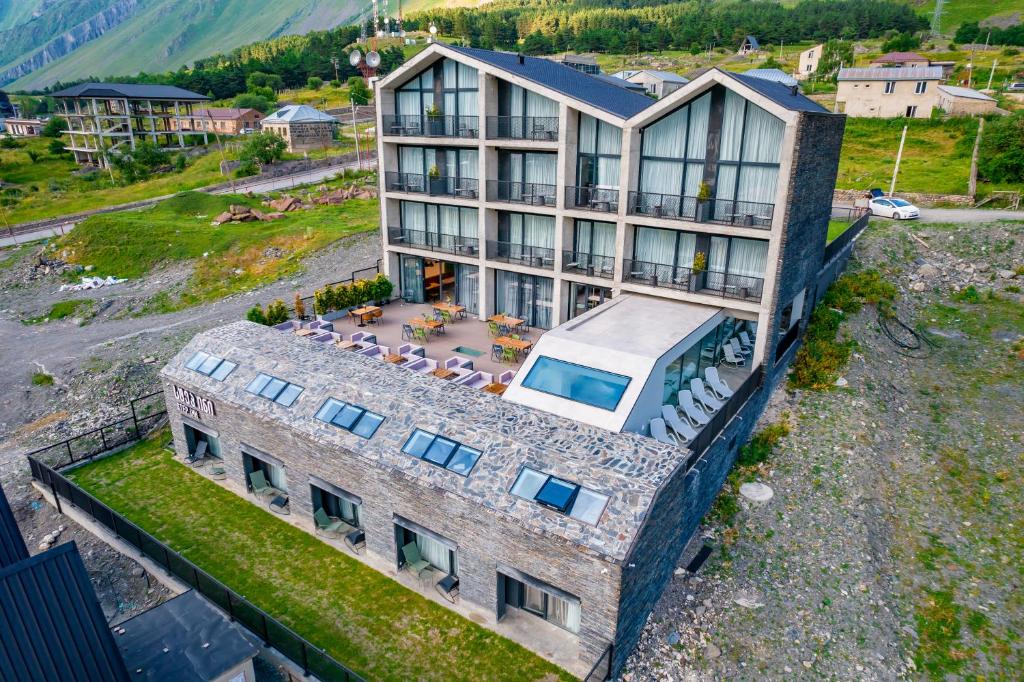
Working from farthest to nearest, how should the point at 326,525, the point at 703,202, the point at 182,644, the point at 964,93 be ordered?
the point at 964,93 < the point at 703,202 < the point at 326,525 < the point at 182,644

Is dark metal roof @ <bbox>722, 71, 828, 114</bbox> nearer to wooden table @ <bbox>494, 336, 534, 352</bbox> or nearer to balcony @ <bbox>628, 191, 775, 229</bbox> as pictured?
balcony @ <bbox>628, 191, 775, 229</bbox>

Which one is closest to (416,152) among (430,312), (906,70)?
(430,312)

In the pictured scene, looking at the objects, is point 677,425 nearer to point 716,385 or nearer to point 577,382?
point 577,382

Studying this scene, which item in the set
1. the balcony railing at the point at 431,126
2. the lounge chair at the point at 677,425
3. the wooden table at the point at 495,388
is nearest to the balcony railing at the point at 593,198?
the balcony railing at the point at 431,126

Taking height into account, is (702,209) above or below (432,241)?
above

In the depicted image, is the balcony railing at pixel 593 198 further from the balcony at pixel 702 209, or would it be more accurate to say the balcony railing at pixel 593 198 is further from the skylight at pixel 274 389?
the skylight at pixel 274 389

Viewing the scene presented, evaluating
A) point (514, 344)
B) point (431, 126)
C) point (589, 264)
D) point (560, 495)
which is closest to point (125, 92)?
point (431, 126)

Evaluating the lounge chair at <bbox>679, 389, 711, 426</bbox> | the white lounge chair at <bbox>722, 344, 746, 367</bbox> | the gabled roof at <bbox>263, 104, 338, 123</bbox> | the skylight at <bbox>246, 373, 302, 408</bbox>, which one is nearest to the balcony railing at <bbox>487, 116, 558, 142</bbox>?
the white lounge chair at <bbox>722, 344, 746, 367</bbox>

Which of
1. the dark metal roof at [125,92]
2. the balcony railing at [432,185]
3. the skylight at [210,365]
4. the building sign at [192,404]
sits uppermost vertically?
the dark metal roof at [125,92]

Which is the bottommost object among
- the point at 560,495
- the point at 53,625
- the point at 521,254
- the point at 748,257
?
the point at 560,495
